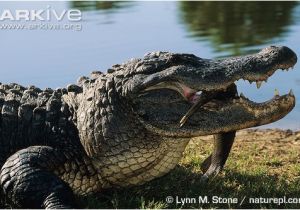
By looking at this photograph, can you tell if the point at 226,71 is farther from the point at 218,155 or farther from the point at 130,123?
the point at 218,155

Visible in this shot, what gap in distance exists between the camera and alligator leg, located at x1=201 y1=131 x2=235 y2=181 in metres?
5.04

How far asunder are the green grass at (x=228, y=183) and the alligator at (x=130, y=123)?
0.49 ft

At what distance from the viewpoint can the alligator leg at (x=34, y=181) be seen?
4230 millimetres

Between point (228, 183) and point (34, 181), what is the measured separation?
164cm

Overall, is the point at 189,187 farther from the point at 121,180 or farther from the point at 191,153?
the point at 191,153

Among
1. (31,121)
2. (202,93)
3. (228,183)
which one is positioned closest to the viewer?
(202,93)

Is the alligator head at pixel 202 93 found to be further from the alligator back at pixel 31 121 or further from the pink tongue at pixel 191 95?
the alligator back at pixel 31 121

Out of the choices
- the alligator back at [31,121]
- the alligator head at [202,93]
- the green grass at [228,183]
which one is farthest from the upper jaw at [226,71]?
the green grass at [228,183]

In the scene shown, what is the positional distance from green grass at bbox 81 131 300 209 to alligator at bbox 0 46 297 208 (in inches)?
5.9

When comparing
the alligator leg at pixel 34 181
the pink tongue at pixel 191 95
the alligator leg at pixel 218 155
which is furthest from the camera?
the alligator leg at pixel 218 155

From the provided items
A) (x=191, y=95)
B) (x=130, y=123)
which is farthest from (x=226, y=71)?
(x=130, y=123)

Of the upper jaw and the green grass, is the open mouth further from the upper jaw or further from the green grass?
the green grass

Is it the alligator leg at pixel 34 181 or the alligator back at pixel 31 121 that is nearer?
the alligator leg at pixel 34 181

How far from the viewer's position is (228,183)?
16.9 feet
